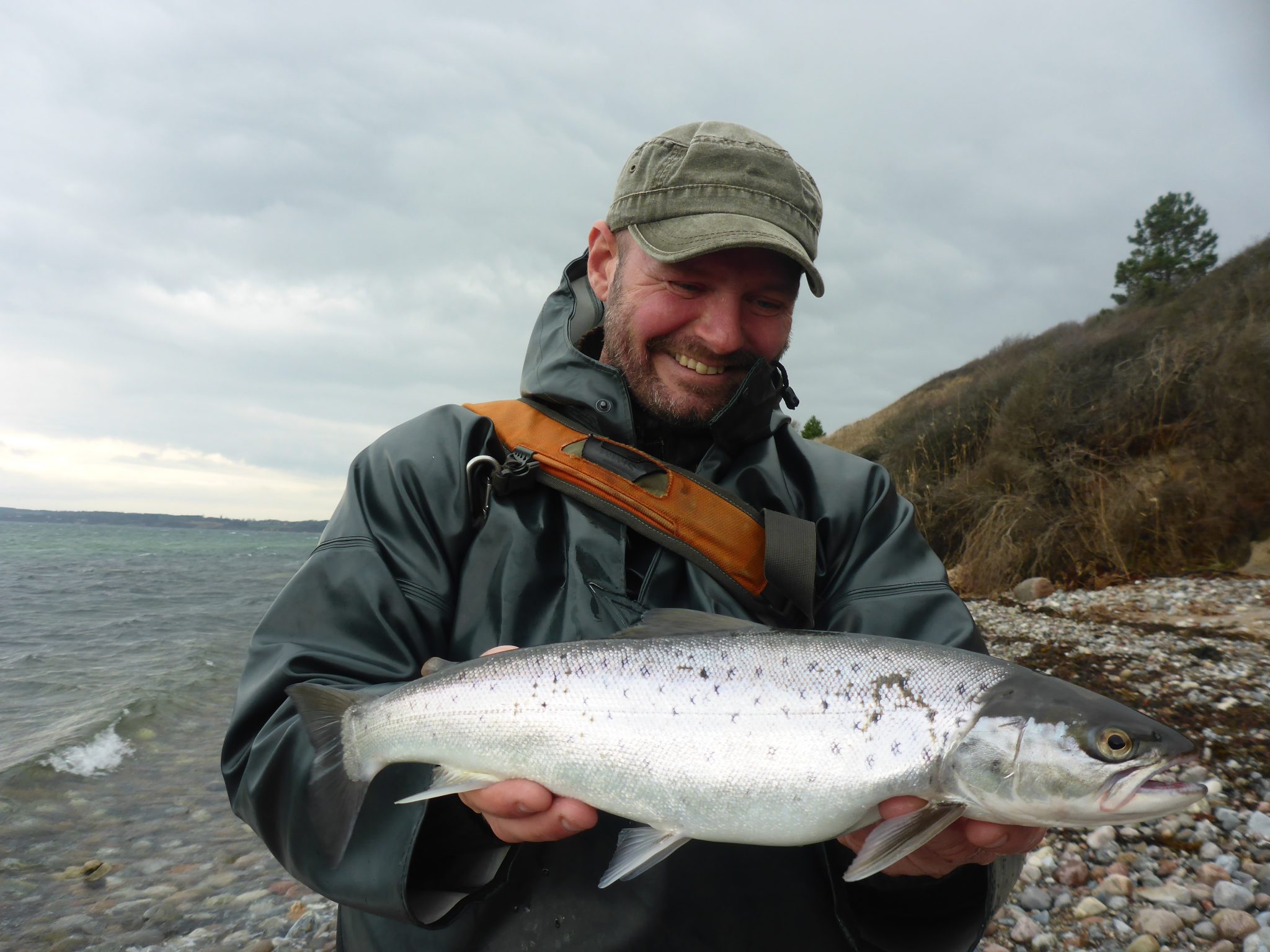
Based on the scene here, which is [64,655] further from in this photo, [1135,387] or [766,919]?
[1135,387]

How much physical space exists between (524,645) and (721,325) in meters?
1.39

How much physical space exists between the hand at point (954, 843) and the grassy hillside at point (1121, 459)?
35.3ft

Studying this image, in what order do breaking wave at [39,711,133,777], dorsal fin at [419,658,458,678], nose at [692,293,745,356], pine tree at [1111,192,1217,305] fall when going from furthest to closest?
pine tree at [1111,192,1217,305] → breaking wave at [39,711,133,777] → nose at [692,293,745,356] → dorsal fin at [419,658,458,678]

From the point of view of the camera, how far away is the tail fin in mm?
2045

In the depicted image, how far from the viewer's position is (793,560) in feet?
8.47

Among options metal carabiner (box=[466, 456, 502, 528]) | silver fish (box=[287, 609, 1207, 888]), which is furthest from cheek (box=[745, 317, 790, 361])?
silver fish (box=[287, 609, 1207, 888])

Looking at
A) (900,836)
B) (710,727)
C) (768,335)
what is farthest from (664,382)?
(900,836)

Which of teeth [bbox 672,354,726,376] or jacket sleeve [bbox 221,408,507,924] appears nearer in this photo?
jacket sleeve [bbox 221,408,507,924]

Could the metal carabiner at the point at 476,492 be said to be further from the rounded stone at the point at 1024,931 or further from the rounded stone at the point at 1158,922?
the rounded stone at the point at 1158,922

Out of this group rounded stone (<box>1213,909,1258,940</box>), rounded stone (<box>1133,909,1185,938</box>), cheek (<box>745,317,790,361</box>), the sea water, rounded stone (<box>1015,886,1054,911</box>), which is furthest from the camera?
the sea water

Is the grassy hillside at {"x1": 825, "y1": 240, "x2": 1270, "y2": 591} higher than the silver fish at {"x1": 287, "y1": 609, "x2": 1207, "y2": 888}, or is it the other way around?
the grassy hillside at {"x1": 825, "y1": 240, "x2": 1270, "y2": 591}

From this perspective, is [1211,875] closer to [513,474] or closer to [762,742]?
[762,742]

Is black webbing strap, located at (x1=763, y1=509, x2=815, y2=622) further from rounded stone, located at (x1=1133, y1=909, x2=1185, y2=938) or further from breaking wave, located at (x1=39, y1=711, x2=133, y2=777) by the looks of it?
breaking wave, located at (x1=39, y1=711, x2=133, y2=777)

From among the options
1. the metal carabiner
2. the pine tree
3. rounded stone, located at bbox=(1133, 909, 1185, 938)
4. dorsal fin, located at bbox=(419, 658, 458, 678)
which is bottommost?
rounded stone, located at bbox=(1133, 909, 1185, 938)
